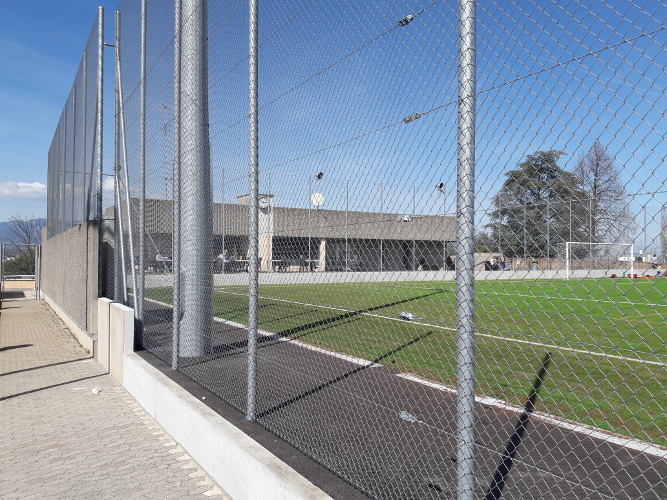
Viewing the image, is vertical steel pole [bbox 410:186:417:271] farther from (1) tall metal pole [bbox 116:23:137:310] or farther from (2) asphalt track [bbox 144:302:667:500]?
(1) tall metal pole [bbox 116:23:137:310]

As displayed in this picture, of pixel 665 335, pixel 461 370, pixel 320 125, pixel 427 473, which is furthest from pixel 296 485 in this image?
pixel 665 335

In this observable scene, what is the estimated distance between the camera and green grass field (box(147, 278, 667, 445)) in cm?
311

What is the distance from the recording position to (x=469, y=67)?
2.53m

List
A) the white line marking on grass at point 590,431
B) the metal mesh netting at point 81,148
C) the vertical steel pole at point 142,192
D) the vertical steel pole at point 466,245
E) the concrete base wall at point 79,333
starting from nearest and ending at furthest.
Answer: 1. the vertical steel pole at point 466,245
2. the white line marking on grass at point 590,431
3. the vertical steel pole at point 142,192
4. the concrete base wall at point 79,333
5. the metal mesh netting at point 81,148

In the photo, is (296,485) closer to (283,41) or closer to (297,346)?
→ (283,41)

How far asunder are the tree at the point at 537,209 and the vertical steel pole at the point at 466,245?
136 mm

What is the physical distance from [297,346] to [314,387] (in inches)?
117

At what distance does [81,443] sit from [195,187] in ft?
12.3

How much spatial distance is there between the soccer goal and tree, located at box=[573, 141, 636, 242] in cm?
3

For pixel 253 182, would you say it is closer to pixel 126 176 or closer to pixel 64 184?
pixel 126 176

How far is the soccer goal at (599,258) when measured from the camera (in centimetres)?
214

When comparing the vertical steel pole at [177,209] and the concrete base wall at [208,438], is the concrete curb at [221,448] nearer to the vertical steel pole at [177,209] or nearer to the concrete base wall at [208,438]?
the concrete base wall at [208,438]

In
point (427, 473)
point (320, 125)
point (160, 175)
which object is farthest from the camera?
point (160, 175)

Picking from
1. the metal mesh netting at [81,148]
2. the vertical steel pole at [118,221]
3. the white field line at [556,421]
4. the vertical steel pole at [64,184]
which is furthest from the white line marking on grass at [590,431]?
the vertical steel pole at [64,184]
